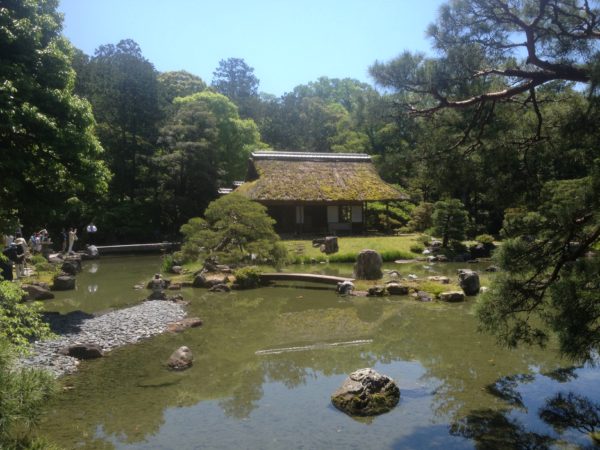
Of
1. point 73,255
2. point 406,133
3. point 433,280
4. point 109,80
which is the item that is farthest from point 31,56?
point 109,80

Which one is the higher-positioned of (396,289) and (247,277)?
(247,277)

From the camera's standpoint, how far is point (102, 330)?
421 inches

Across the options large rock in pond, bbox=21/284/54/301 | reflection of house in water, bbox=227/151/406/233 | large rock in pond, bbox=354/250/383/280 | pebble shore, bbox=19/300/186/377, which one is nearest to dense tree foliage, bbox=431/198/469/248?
reflection of house in water, bbox=227/151/406/233

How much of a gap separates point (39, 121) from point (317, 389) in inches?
294

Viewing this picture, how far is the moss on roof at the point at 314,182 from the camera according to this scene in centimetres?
2697

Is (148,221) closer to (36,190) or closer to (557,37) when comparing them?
(36,190)

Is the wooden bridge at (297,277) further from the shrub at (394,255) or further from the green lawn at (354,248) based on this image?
the shrub at (394,255)

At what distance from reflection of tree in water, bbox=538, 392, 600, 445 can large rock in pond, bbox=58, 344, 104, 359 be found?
24.3ft

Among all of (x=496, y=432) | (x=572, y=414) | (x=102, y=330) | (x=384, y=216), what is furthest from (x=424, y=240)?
(x=496, y=432)

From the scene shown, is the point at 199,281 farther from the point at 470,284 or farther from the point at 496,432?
the point at 496,432

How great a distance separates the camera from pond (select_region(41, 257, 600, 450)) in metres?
6.07

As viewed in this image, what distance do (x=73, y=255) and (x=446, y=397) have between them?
1987 cm

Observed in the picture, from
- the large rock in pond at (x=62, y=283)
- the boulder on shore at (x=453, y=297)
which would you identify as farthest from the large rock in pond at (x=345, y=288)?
the large rock in pond at (x=62, y=283)

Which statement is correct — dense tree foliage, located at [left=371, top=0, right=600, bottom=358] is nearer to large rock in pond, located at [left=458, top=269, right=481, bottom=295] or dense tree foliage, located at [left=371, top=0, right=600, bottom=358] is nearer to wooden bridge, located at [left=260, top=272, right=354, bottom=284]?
large rock in pond, located at [left=458, top=269, right=481, bottom=295]
